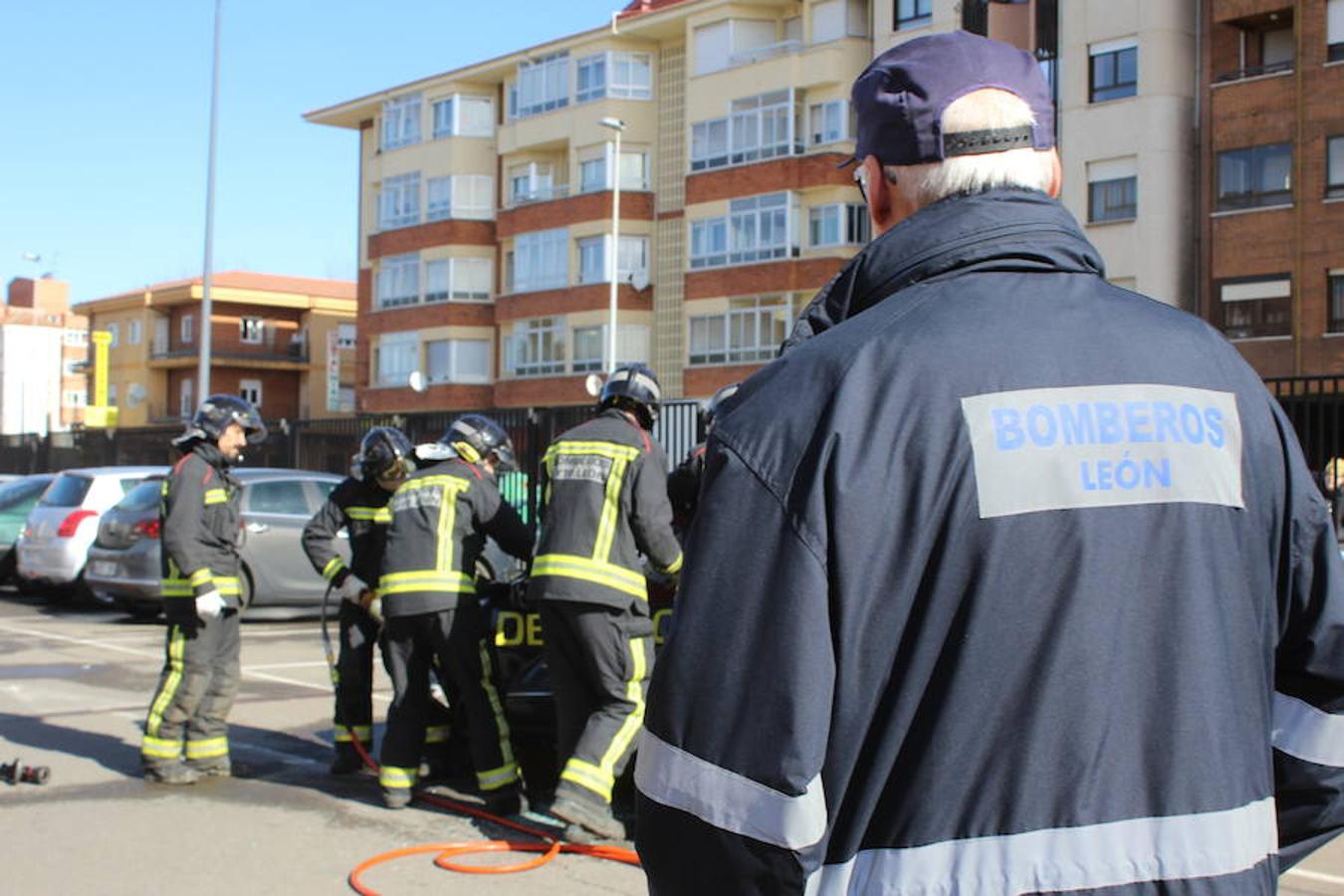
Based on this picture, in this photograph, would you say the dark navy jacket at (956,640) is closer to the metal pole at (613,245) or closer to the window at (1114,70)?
the window at (1114,70)

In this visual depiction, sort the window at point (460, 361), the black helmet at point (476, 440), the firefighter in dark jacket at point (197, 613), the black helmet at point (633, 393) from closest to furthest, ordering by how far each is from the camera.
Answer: the black helmet at point (633, 393) → the black helmet at point (476, 440) → the firefighter in dark jacket at point (197, 613) → the window at point (460, 361)

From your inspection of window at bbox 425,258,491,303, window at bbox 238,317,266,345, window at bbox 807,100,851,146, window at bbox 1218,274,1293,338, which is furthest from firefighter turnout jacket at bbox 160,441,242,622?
window at bbox 238,317,266,345

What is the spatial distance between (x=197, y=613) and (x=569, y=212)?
39780mm

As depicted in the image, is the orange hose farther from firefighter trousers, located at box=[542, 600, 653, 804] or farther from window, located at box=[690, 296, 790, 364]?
window, located at box=[690, 296, 790, 364]

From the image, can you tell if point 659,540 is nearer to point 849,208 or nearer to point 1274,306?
point 1274,306

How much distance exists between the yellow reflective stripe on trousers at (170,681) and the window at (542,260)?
39.4 m

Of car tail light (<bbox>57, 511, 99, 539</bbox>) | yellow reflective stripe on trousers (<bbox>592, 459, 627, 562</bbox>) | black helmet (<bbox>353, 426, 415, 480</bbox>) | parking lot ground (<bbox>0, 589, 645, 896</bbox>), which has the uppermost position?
black helmet (<bbox>353, 426, 415, 480</bbox>)

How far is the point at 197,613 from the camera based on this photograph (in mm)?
7816

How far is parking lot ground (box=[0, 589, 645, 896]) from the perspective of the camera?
602 cm

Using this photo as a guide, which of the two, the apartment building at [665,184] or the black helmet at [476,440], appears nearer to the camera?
the black helmet at [476,440]

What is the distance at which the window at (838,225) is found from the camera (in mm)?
39531

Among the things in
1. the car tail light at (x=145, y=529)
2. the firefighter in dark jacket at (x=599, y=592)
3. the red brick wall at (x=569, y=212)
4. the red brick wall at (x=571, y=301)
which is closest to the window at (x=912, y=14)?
the red brick wall at (x=569, y=212)

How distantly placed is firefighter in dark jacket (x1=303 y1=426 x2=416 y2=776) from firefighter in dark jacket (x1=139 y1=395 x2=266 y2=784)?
54cm

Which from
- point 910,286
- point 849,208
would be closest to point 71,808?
point 910,286
